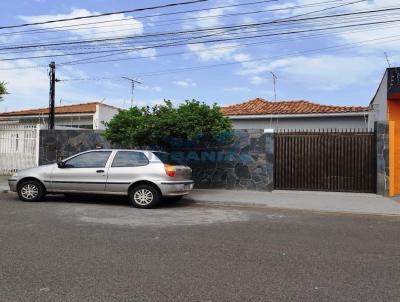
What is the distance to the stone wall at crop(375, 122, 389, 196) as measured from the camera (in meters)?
13.8

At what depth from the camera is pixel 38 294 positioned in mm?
4422

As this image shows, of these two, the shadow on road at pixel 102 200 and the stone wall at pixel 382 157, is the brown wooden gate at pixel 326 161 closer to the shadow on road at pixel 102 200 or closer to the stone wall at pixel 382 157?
the stone wall at pixel 382 157

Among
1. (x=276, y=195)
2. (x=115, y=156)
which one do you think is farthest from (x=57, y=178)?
(x=276, y=195)

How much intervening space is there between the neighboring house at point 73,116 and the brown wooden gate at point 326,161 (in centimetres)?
1461

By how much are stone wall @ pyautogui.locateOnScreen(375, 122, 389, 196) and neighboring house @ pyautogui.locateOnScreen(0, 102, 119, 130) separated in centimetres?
1707

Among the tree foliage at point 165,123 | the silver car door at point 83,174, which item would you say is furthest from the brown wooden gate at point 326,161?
the silver car door at point 83,174

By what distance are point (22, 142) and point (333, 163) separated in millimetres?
12448

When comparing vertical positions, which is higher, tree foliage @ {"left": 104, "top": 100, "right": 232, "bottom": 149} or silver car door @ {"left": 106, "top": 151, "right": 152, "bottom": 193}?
tree foliage @ {"left": 104, "top": 100, "right": 232, "bottom": 149}

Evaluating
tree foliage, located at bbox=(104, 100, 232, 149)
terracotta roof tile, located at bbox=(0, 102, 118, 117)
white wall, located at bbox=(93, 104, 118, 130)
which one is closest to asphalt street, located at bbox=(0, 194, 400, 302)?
tree foliage, located at bbox=(104, 100, 232, 149)

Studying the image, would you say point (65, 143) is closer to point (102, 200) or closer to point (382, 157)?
point (102, 200)

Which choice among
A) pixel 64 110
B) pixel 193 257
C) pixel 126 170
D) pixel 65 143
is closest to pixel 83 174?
→ pixel 126 170

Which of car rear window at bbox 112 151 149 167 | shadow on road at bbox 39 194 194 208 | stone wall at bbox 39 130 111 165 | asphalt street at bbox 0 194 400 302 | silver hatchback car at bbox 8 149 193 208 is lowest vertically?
asphalt street at bbox 0 194 400 302

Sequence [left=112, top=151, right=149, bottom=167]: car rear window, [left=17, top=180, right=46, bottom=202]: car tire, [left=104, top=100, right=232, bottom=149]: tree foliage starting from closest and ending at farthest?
[left=112, top=151, right=149, bottom=167]: car rear window, [left=17, top=180, right=46, bottom=202]: car tire, [left=104, top=100, right=232, bottom=149]: tree foliage

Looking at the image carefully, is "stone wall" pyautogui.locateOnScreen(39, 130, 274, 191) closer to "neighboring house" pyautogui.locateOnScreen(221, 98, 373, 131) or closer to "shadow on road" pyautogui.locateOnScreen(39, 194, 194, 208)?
"shadow on road" pyautogui.locateOnScreen(39, 194, 194, 208)
